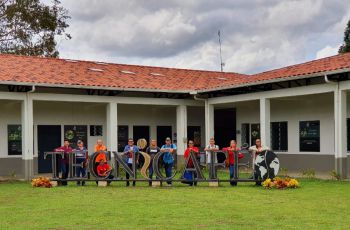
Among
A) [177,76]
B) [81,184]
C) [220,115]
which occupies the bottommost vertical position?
[81,184]

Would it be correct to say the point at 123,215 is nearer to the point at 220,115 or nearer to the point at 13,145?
the point at 13,145

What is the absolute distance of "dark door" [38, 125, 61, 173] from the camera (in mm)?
22297

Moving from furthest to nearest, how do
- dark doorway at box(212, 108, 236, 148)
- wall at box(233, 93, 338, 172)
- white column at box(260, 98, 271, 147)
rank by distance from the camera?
1. dark doorway at box(212, 108, 236, 148)
2. wall at box(233, 93, 338, 172)
3. white column at box(260, 98, 271, 147)

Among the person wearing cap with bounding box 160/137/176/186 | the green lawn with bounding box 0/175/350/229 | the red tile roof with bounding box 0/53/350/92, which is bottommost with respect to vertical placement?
the green lawn with bounding box 0/175/350/229

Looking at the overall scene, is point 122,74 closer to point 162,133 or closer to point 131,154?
point 162,133

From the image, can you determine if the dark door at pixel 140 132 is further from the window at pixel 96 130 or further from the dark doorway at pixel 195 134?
the dark doorway at pixel 195 134

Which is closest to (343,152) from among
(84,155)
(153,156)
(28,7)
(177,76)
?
(153,156)

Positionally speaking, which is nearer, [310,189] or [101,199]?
[101,199]

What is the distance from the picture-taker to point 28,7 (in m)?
37.0

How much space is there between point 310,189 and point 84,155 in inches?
266

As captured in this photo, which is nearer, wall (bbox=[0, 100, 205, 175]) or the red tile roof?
the red tile roof

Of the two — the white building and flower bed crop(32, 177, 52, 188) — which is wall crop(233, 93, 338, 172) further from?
flower bed crop(32, 177, 52, 188)

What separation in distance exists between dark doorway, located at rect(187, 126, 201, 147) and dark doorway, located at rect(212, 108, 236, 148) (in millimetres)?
837

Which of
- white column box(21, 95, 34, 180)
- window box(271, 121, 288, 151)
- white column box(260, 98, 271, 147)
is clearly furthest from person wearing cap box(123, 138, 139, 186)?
window box(271, 121, 288, 151)
